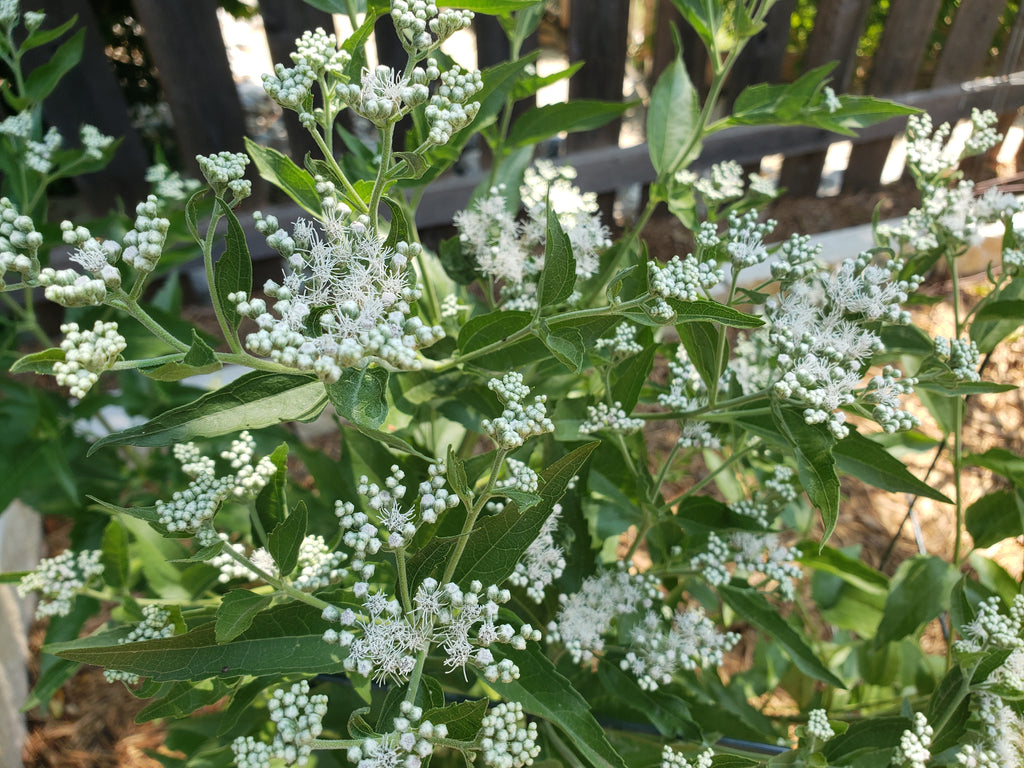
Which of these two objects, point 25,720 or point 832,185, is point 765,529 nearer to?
point 25,720

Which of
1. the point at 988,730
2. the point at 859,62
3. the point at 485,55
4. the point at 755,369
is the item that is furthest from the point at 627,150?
the point at 988,730

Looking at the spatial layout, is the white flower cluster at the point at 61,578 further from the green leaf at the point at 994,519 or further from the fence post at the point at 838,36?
the fence post at the point at 838,36

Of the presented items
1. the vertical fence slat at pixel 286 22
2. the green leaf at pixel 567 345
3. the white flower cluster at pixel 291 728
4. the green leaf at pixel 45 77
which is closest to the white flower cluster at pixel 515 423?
the green leaf at pixel 567 345

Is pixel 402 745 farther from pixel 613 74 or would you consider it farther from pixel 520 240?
pixel 613 74

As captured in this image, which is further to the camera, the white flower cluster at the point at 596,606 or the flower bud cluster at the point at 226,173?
the white flower cluster at the point at 596,606

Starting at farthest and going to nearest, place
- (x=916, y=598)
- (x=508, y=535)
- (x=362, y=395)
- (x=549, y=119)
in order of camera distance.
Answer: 1. (x=916, y=598)
2. (x=549, y=119)
3. (x=508, y=535)
4. (x=362, y=395)

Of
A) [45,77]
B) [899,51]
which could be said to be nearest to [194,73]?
[45,77]
